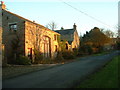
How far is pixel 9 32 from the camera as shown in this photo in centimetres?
2039

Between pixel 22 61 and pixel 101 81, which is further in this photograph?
pixel 22 61

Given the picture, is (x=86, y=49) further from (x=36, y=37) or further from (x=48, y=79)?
(x=48, y=79)

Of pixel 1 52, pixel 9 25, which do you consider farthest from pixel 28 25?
pixel 1 52

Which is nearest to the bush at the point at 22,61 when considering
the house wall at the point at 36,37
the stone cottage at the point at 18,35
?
the stone cottage at the point at 18,35

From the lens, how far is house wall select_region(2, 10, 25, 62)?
19.5 meters

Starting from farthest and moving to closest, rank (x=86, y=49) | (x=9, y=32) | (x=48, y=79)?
(x=86, y=49), (x=9, y=32), (x=48, y=79)

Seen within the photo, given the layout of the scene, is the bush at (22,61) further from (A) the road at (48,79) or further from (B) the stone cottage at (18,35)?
(A) the road at (48,79)

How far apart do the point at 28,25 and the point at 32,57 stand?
5.22 m

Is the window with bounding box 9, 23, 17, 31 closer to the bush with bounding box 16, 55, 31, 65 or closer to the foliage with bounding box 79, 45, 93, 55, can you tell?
the bush with bounding box 16, 55, 31, 65

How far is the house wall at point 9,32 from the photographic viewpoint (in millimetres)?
19531

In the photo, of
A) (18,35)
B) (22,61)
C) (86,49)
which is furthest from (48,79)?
(86,49)

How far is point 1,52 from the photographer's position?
1557 cm

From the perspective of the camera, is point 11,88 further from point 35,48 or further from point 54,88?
point 35,48

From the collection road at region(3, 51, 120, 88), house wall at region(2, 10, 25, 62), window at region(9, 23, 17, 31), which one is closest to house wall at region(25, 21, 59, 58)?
house wall at region(2, 10, 25, 62)
